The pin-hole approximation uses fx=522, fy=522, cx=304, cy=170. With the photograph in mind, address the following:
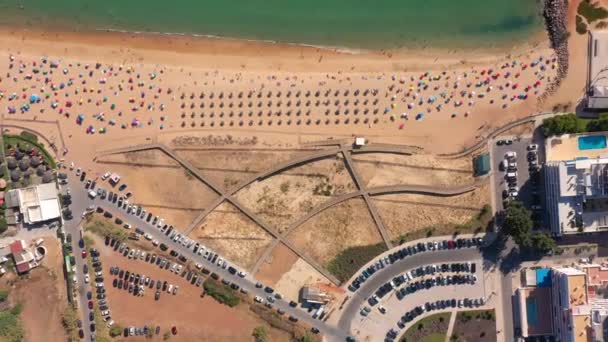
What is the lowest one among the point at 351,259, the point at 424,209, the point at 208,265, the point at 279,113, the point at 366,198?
the point at 208,265

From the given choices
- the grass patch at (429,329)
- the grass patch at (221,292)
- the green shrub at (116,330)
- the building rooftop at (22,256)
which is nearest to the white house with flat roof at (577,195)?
the grass patch at (429,329)

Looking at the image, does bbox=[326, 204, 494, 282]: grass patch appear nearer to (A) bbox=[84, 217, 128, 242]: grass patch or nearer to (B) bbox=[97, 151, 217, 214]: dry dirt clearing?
(B) bbox=[97, 151, 217, 214]: dry dirt clearing

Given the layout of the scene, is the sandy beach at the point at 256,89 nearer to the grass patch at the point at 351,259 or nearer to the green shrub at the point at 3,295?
the grass patch at the point at 351,259

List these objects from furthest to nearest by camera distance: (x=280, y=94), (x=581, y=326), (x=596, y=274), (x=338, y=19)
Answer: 1. (x=338, y=19)
2. (x=280, y=94)
3. (x=596, y=274)
4. (x=581, y=326)

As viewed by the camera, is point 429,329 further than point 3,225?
Yes

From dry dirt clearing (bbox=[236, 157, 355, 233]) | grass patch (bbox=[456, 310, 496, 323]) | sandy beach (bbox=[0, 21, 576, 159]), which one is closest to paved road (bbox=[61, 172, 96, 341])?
sandy beach (bbox=[0, 21, 576, 159])

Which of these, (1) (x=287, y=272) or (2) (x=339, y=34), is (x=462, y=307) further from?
(2) (x=339, y=34)

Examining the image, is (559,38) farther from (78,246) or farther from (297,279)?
(78,246)

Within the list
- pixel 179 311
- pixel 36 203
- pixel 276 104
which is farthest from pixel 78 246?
pixel 276 104
